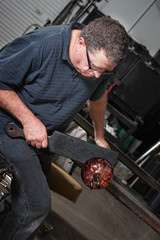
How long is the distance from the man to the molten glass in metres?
0.30

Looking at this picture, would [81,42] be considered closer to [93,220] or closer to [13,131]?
[13,131]

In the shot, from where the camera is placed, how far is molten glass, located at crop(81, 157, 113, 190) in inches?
46.7

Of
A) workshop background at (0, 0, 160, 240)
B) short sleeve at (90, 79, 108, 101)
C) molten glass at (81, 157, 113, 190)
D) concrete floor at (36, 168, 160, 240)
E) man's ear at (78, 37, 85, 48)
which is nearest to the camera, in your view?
molten glass at (81, 157, 113, 190)

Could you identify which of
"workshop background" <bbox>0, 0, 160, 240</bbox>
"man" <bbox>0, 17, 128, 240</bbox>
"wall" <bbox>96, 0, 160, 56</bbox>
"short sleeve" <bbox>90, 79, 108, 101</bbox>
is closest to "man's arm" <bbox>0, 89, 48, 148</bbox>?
"man" <bbox>0, 17, 128, 240</bbox>

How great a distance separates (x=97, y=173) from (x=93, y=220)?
2074mm

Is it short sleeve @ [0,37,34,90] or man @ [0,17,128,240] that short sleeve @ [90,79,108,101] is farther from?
short sleeve @ [0,37,34,90]

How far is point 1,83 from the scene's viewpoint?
1292mm

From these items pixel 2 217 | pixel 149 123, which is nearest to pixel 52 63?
pixel 2 217

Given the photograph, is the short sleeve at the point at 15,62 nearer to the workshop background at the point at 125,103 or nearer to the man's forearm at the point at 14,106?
the man's forearm at the point at 14,106

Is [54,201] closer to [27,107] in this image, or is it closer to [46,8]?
[27,107]

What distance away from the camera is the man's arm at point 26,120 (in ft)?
4.10

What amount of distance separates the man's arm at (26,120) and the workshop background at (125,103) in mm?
1569

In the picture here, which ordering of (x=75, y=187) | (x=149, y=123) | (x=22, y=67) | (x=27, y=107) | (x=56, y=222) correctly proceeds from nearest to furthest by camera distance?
(x=22, y=67), (x=27, y=107), (x=75, y=187), (x=56, y=222), (x=149, y=123)

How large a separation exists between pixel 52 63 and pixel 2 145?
2.11 ft
